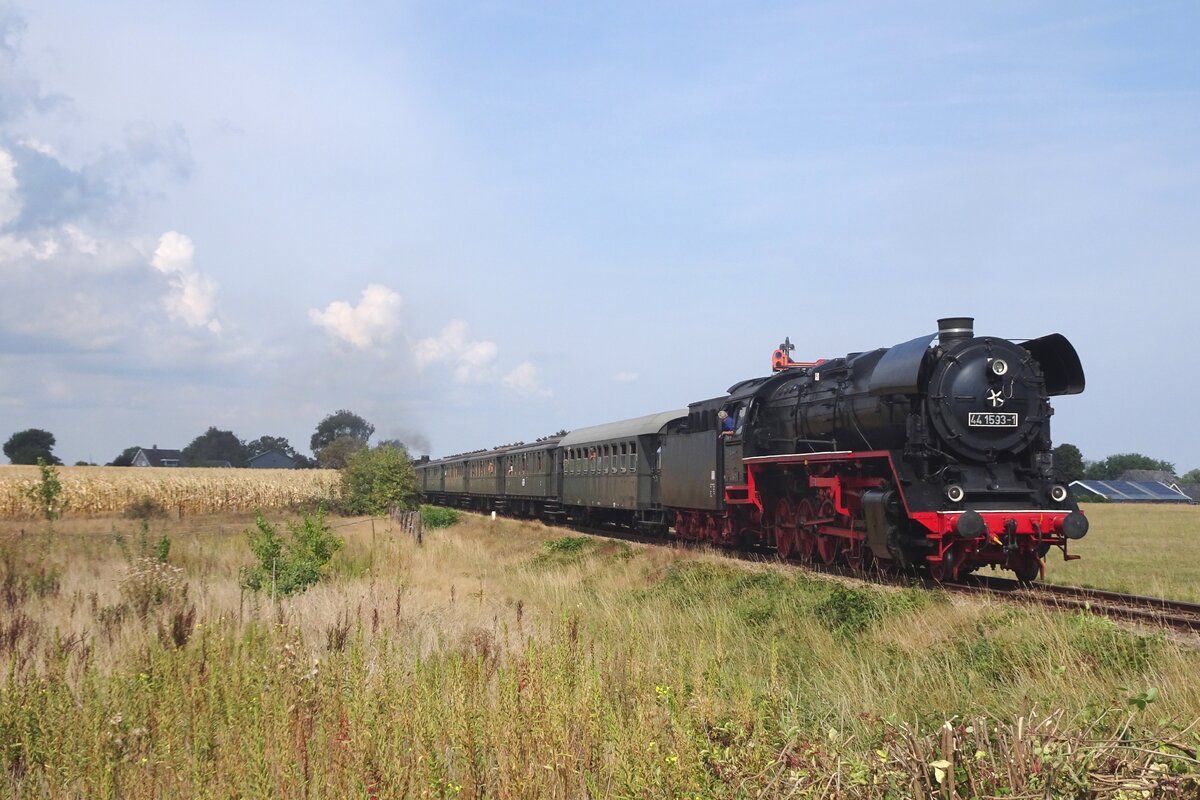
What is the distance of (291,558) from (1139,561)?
64.3 feet

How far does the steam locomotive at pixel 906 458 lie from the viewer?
14016 millimetres

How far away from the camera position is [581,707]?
5.73 meters

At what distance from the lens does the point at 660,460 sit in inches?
1041

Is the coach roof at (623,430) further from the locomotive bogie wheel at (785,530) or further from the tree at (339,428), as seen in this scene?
the tree at (339,428)

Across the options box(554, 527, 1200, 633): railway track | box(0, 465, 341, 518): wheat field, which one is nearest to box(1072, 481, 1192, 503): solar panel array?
box(0, 465, 341, 518): wheat field

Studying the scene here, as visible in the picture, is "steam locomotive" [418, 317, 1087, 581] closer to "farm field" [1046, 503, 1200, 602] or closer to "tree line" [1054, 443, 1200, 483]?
"farm field" [1046, 503, 1200, 602]

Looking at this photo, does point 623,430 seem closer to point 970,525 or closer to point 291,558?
point 291,558

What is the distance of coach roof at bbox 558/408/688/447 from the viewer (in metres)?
26.9

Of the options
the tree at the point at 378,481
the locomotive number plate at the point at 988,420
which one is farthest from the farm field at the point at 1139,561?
the tree at the point at 378,481

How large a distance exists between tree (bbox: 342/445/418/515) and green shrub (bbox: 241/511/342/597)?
2573 centimetres

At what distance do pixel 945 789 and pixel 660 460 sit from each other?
21592mm

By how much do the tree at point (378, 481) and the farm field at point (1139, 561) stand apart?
2951cm

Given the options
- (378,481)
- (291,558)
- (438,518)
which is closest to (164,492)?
(378,481)

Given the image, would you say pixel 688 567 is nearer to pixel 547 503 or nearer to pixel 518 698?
pixel 518 698
